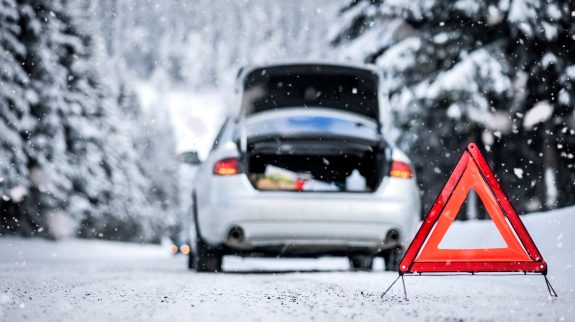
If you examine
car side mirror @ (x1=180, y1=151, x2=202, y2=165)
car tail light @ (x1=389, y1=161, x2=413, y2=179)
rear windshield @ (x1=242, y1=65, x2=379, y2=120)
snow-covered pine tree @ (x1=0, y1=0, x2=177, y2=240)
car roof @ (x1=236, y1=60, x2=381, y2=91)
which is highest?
car roof @ (x1=236, y1=60, x2=381, y2=91)

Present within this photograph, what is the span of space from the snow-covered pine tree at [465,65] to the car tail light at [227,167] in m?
7.86

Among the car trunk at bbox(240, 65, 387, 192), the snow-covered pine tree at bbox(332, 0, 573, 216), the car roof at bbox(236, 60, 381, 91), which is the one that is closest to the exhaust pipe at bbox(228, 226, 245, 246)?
the car trunk at bbox(240, 65, 387, 192)

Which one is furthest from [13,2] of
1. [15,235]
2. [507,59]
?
[507,59]

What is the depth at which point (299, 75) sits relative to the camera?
8.52m

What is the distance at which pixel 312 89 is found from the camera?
8703 millimetres

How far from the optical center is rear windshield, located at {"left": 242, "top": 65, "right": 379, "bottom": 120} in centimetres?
829

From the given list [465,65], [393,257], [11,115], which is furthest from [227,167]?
[11,115]

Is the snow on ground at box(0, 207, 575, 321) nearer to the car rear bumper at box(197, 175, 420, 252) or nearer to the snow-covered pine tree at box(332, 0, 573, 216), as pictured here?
the car rear bumper at box(197, 175, 420, 252)

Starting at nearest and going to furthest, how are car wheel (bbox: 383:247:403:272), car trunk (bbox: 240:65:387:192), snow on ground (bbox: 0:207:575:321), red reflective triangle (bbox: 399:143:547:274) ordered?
snow on ground (bbox: 0:207:575:321) → red reflective triangle (bbox: 399:143:547:274) → car trunk (bbox: 240:65:387:192) → car wheel (bbox: 383:247:403:272)

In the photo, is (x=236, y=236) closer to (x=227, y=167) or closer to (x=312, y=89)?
(x=227, y=167)

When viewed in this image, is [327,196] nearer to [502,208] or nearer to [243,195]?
[243,195]

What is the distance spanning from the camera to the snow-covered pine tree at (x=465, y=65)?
566 inches

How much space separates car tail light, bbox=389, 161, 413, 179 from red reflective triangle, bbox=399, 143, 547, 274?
7.08 ft

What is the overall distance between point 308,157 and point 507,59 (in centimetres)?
799
